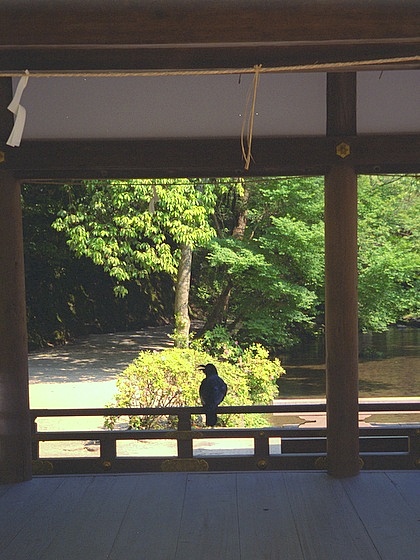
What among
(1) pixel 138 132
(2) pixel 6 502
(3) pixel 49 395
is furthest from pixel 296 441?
(3) pixel 49 395

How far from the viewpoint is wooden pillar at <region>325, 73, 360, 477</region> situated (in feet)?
15.7

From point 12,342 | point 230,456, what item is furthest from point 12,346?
point 230,456

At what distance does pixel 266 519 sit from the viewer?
4094 millimetres

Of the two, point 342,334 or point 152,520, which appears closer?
point 152,520

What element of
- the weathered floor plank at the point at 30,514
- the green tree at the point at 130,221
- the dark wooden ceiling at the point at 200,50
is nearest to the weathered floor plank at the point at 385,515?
the weathered floor plank at the point at 30,514

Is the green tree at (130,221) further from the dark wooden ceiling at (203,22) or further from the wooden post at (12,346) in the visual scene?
the dark wooden ceiling at (203,22)

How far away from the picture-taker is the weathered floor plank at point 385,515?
3659mm

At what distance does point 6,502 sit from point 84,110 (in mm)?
2346

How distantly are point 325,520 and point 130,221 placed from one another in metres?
7.53

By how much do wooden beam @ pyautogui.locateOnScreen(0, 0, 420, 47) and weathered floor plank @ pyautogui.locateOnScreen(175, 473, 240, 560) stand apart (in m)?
2.30

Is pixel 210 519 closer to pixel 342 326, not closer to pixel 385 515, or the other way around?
pixel 385 515

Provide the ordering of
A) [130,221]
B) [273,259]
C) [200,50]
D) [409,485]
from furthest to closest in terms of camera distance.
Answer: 1. [273,259]
2. [130,221]
3. [409,485]
4. [200,50]

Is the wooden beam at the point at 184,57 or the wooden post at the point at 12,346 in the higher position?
the wooden beam at the point at 184,57

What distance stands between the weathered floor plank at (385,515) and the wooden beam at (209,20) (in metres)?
2.31
